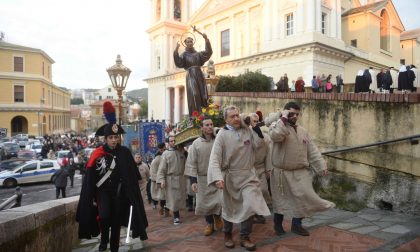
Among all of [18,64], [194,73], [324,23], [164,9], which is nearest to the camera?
[194,73]

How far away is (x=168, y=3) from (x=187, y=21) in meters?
3.15

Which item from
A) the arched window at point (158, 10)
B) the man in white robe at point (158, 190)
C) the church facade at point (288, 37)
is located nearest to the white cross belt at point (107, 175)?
the man in white robe at point (158, 190)

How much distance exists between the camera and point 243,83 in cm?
1683

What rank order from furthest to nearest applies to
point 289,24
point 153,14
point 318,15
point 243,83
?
point 153,14
point 289,24
point 318,15
point 243,83

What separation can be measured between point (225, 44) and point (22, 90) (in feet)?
101

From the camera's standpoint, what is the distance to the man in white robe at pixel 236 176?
14.3 feet

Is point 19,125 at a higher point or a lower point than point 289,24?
lower

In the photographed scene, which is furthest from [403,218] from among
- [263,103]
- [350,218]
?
[263,103]

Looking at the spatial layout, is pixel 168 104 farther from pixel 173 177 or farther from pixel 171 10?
pixel 173 177

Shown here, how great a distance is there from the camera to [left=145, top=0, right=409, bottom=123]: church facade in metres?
25.7

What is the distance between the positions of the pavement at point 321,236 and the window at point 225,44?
30.6 metres

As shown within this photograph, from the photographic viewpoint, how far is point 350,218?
5.80m

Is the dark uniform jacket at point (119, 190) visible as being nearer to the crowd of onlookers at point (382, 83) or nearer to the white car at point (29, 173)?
the crowd of onlookers at point (382, 83)

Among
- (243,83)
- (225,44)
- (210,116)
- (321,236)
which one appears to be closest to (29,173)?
(243,83)
